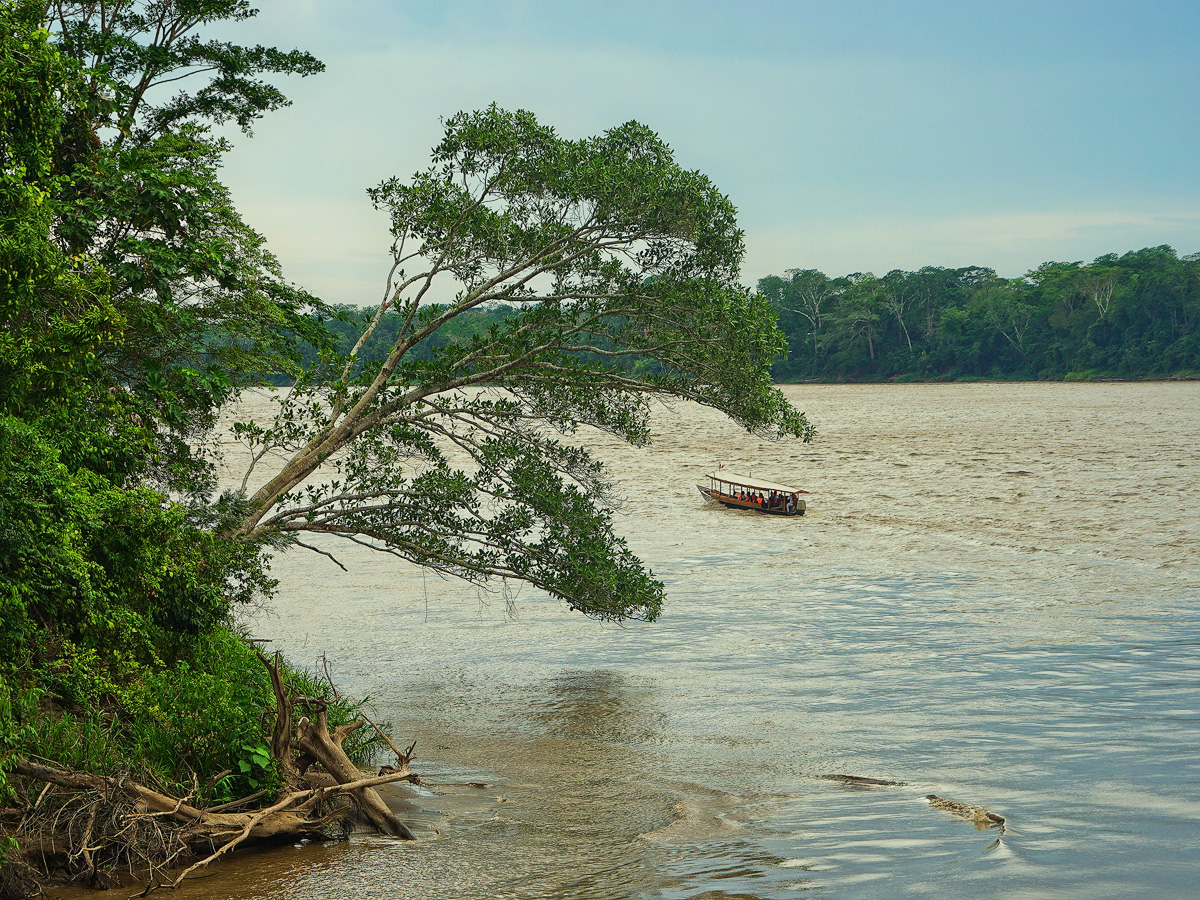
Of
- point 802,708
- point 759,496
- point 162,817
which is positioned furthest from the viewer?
point 759,496

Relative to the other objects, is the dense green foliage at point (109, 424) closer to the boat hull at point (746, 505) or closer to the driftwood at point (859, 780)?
the driftwood at point (859, 780)

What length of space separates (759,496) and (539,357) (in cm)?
2331

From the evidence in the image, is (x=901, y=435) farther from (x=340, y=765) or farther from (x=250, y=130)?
(x=340, y=765)

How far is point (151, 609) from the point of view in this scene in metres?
11.0

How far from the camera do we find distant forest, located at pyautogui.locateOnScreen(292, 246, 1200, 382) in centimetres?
10738

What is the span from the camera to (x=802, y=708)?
53.0 ft

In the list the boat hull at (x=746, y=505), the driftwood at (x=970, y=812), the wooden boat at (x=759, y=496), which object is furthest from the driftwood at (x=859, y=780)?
the boat hull at (x=746, y=505)

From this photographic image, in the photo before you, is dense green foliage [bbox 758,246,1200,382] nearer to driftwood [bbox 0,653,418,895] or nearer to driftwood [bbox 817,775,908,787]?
driftwood [bbox 817,775,908,787]

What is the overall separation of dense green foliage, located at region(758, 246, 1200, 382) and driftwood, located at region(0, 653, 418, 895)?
93839 millimetres

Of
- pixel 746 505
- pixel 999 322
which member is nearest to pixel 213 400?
pixel 746 505

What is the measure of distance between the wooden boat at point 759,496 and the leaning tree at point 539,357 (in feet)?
70.2

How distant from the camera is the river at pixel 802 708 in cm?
985

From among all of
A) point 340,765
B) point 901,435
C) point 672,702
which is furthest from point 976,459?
point 340,765

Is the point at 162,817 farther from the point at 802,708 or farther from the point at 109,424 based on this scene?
the point at 802,708
